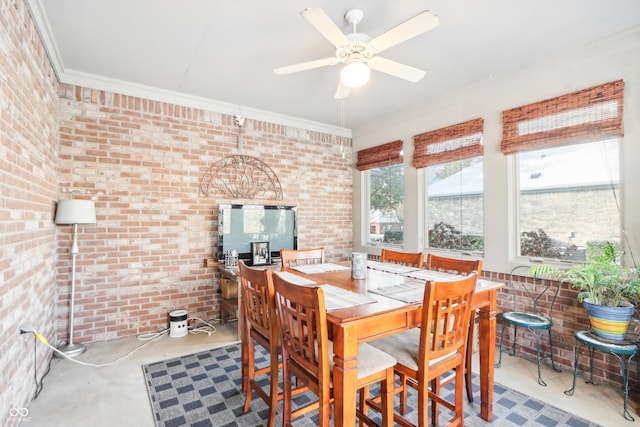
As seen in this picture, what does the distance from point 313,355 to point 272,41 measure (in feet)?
7.60

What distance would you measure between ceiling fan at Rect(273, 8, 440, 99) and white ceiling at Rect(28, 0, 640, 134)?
0.31m

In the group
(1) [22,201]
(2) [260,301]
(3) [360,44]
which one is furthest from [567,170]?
(1) [22,201]

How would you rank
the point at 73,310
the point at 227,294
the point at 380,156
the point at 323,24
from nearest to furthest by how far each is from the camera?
the point at 323,24
the point at 73,310
the point at 227,294
the point at 380,156

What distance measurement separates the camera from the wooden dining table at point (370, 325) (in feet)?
4.55

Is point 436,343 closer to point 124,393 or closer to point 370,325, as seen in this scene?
point 370,325

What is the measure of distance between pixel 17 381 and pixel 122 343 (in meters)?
1.32

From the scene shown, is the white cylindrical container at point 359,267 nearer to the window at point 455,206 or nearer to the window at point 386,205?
the window at point 455,206

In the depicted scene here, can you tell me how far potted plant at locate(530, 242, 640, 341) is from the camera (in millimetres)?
2180

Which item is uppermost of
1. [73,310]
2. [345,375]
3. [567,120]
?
[567,120]

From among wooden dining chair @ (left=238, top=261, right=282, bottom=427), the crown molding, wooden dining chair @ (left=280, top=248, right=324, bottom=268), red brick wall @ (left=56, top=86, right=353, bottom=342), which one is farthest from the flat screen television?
wooden dining chair @ (left=238, top=261, right=282, bottom=427)

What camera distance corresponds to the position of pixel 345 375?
1382 millimetres

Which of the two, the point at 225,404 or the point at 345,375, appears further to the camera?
the point at 225,404

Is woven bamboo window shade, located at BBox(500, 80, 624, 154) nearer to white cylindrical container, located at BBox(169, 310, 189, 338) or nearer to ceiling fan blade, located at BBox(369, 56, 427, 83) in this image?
ceiling fan blade, located at BBox(369, 56, 427, 83)

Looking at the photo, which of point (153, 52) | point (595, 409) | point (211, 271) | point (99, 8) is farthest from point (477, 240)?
point (99, 8)
